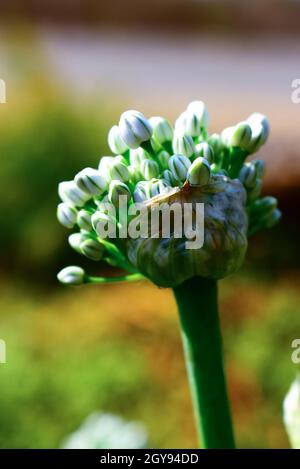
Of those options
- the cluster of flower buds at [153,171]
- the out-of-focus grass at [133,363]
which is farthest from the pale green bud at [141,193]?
the out-of-focus grass at [133,363]

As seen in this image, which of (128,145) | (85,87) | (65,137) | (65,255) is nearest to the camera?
(128,145)

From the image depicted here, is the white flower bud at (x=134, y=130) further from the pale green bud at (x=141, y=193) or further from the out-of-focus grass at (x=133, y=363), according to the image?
the out-of-focus grass at (x=133, y=363)

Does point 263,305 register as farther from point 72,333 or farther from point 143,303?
point 72,333

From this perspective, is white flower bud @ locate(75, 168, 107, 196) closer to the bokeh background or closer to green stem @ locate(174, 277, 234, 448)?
green stem @ locate(174, 277, 234, 448)

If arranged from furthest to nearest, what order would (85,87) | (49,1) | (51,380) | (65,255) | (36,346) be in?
(49,1), (85,87), (65,255), (36,346), (51,380)

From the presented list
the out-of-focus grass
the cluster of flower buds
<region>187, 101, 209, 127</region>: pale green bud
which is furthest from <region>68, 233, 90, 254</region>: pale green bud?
the out-of-focus grass
